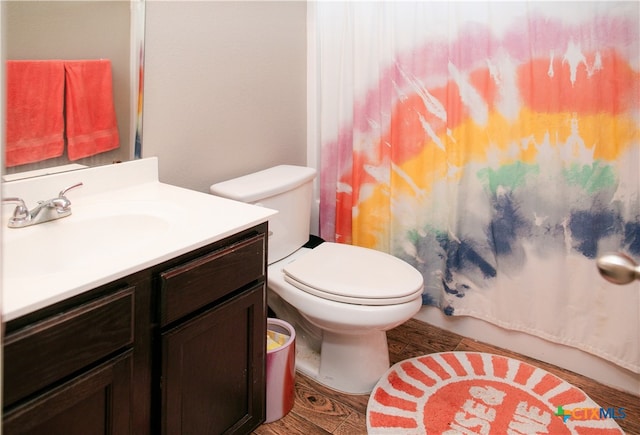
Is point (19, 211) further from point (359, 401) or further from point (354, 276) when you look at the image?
point (359, 401)

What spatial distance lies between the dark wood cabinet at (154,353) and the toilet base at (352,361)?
0.39 metres

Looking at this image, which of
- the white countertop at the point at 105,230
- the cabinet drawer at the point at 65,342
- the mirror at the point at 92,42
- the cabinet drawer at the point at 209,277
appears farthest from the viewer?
Answer: the mirror at the point at 92,42

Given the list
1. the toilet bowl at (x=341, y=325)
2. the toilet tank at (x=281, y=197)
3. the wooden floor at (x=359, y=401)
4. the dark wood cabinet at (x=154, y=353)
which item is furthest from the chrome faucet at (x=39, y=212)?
the wooden floor at (x=359, y=401)

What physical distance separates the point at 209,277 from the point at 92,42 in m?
0.80

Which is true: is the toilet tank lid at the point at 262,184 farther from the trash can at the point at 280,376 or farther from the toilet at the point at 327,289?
the trash can at the point at 280,376

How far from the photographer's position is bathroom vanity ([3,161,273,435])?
90 centimetres

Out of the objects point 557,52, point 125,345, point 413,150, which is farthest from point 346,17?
point 125,345

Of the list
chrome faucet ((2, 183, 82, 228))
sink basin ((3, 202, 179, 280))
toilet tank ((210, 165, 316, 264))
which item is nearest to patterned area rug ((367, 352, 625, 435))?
toilet tank ((210, 165, 316, 264))

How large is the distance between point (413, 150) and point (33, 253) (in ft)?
4.78

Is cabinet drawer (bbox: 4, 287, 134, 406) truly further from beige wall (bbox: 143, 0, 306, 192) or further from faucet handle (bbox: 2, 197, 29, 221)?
beige wall (bbox: 143, 0, 306, 192)

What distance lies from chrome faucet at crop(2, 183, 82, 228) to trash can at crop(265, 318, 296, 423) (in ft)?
2.46

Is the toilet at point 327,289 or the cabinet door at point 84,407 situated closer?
the cabinet door at point 84,407

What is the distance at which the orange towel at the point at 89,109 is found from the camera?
1440 millimetres

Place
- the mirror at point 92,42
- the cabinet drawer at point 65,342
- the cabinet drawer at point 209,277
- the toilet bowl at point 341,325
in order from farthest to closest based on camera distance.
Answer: the toilet bowl at point 341,325 < the mirror at point 92,42 < the cabinet drawer at point 209,277 < the cabinet drawer at point 65,342
